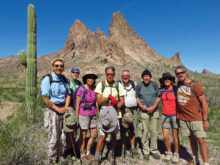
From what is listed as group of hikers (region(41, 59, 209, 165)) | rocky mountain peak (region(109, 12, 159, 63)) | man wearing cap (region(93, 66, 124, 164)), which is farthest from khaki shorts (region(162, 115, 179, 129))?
rocky mountain peak (region(109, 12, 159, 63))

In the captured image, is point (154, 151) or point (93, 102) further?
point (154, 151)

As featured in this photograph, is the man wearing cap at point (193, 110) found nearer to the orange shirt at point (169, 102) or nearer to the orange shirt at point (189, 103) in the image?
the orange shirt at point (189, 103)

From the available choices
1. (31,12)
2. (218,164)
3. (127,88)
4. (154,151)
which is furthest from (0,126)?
(218,164)

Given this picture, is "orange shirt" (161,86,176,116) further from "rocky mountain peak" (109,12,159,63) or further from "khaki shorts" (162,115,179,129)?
"rocky mountain peak" (109,12,159,63)

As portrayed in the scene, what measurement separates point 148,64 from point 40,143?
58.8m

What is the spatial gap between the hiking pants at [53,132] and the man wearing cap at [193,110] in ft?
9.32

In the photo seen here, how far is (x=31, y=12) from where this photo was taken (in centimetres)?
520

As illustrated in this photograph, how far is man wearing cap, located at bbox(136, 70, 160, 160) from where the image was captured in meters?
3.62

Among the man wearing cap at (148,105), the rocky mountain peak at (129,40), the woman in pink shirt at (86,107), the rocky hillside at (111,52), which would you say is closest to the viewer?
the woman in pink shirt at (86,107)

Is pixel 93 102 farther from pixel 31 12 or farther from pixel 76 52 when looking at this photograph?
pixel 76 52

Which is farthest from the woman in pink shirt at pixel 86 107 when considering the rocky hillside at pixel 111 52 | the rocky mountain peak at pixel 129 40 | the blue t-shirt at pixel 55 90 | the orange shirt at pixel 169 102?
the rocky mountain peak at pixel 129 40

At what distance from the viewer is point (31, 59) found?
4.81 meters

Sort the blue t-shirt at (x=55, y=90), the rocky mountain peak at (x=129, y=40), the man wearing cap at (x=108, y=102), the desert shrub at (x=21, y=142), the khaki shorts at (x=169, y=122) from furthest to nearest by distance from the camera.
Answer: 1. the rocky mountain peak at (x=129, y=40)
2. the khaki shorts at (x=169, y=122)
3. the man wearing cap at (x=108, y=102)
4. the blue t-shirt at (x=55, y=90)
5. the desert shrub at (x=21, y=142)

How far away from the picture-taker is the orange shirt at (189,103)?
124 inches
